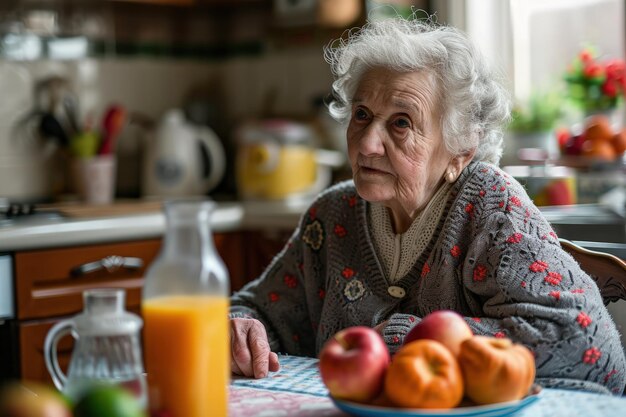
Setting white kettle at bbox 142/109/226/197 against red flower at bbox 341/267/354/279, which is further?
white kettle at bbox 142/109/226/197

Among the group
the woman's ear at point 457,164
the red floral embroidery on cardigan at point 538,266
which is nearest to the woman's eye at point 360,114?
the woman's ear at point 457,164

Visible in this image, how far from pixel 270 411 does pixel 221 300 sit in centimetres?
22

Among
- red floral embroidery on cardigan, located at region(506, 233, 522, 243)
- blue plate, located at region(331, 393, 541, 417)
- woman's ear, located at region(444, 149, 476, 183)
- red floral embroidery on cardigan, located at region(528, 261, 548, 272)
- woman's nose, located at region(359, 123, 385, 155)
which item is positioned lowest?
blue plate, located at region(331, 393, 541, 417)

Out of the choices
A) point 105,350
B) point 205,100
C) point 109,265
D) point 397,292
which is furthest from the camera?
point 205,100

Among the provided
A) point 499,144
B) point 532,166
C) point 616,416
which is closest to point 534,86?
point 532,166

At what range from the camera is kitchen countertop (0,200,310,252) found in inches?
Answer: 100

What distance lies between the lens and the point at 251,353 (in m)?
1.46

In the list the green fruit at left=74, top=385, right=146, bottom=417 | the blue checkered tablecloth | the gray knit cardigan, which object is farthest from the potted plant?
the green fruit at left=74, top=385, right=146, bottom=417

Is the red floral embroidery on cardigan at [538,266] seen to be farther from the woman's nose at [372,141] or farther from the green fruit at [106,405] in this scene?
the green fruit at [106,405]

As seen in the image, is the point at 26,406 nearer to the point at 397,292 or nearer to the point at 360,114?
the point at 397,292

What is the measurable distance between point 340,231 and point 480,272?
35cm

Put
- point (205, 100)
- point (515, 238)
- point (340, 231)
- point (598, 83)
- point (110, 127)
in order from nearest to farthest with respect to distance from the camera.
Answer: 1. point (515, 238)
2. point (340, 231)
3. point (598, 83)
4. point (110, 127)
5. point (205, 100)

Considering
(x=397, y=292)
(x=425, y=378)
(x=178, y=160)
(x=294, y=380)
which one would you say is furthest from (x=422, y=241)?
(x=178, y=160)

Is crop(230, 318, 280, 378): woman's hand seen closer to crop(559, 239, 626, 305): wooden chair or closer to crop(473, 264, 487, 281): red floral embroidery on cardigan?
crop(473, 264, 487, 281): red floral embroidery on cardigan
